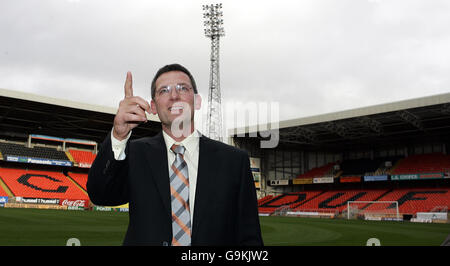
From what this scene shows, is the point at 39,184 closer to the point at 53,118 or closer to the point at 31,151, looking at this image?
the point at 31,151

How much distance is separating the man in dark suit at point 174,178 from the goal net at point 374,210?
3821cm

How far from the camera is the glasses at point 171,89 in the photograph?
9.85 ft

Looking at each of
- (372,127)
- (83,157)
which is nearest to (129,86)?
(372,127)

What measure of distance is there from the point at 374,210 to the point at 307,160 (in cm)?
1949

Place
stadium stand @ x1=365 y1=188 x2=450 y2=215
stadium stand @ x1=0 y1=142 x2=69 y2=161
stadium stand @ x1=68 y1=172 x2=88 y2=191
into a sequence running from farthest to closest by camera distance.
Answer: stadium stand @ x1=68 y1=172 x2=88 y2=191
stadium stand @ x1=0 y1=142 x2=69 y2=161
stadium stand @ x1=365 y1=188 x2=450 y2=215

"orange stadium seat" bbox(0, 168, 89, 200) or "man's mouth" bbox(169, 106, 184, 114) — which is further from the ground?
"orange stadium seat" bbox(0, 168, 89, 200)

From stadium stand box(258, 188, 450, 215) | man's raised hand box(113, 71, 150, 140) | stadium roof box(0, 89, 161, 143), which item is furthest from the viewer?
stadium roof box(0, 89, 161, 143)

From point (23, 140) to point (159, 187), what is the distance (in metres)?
55.6

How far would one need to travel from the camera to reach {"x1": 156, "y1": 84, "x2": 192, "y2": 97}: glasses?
Result: 300 cm

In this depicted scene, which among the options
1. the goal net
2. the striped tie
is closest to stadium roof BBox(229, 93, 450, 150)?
the goal net

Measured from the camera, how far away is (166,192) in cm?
289

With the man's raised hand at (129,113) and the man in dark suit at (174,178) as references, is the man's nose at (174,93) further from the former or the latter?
the man's raised hand at (129,113)

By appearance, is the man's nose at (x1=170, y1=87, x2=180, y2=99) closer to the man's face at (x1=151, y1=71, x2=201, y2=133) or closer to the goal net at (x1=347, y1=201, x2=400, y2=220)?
the man's face at (x1=151, y1=71, x2=201, y2=133)

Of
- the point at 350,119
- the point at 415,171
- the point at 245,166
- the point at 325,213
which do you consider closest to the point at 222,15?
the point at 350,119
